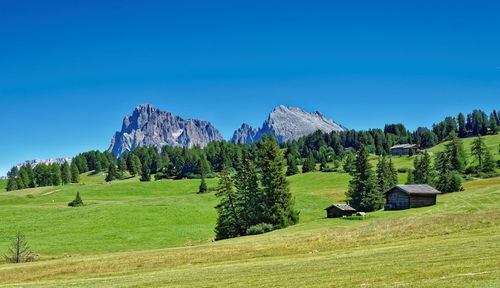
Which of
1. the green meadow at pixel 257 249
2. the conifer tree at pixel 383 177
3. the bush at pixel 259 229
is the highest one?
the conifer tree at pixel 383 177

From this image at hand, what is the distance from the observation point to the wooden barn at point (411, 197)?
276 ft

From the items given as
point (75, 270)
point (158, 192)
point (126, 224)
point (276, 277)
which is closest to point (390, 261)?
point (276, 277)

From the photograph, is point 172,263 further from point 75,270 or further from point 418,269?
point 418,269

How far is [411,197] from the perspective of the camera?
85688 millimetres

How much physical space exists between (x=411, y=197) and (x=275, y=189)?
25597 mm

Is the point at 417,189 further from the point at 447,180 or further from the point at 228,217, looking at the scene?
the point at 228,217

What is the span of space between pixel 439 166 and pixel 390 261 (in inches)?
3683

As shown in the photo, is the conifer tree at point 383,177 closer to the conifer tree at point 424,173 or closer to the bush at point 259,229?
the conifer tree at point 424,173

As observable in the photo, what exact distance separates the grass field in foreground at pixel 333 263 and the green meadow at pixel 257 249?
0.29 ft

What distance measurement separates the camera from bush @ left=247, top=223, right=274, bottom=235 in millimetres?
74812

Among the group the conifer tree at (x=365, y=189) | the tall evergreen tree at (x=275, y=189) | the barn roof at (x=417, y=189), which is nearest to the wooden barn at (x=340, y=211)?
the conifer tree at (x=365, y=189)

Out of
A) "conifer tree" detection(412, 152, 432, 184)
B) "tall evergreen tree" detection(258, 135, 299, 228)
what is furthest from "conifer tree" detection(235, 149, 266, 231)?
"conifer tree" detection(412, 152, 432, 184)

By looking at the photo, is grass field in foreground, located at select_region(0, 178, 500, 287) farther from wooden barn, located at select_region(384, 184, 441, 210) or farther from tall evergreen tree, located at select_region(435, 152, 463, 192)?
tall evergreen tree, located at select_region(435, 152, 463, 192)

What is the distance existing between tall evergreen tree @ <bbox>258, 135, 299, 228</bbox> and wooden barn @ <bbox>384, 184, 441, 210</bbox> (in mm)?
20732
